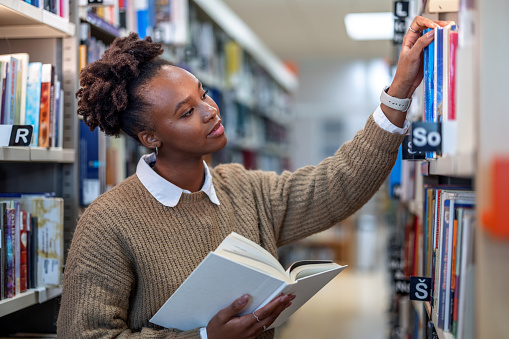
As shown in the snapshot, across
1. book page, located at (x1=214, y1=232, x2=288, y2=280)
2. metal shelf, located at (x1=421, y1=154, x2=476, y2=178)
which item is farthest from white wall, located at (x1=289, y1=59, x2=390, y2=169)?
metal shelf, located at (x1=421, y1=154, x2=476, y2=178)

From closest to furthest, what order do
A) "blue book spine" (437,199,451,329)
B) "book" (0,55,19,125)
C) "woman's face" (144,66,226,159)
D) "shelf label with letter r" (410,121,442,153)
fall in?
"shelf label with letter r" (410,121,442,153) → "blue book spine" (437,199,451,329) → "woman's face" (144,66,226,159) → "book" (0,55,19,125)

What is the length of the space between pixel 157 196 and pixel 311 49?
20.9ft

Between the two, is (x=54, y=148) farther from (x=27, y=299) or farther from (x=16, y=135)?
(x=27, y=299)

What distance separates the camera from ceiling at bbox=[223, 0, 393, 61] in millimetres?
5152

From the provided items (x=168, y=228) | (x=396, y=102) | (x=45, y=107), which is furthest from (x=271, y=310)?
(x=45, y=107)

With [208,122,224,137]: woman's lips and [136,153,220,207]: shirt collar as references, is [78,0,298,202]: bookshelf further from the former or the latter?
[208,122,224,137]: woman's lips

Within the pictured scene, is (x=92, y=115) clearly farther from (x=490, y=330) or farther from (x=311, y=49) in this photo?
(x=311, y=49)

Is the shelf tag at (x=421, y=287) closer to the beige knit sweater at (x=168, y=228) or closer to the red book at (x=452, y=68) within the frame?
the beige knit sweater at (x=168, y=228)

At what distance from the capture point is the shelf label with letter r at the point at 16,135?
1.48 metres

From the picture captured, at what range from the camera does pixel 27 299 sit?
1.61 meters

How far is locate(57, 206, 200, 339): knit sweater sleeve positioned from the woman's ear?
24 centimetres

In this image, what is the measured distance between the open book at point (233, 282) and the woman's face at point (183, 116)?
12.2 inches

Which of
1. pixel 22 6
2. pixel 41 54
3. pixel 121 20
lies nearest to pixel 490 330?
pixel 22 6

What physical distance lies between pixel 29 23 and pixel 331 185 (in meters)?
1.03
